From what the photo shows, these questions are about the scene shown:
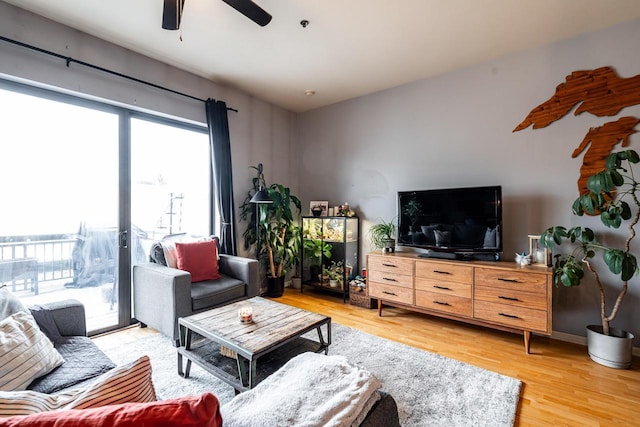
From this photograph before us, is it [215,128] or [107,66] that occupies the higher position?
[107,66]

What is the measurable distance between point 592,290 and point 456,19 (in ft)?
8.54

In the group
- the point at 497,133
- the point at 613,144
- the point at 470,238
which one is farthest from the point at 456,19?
the point at 470,238

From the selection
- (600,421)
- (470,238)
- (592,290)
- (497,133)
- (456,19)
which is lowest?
(600,421)

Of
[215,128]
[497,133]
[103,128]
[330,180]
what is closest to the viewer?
[103,128]

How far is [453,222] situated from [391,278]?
0.87 m

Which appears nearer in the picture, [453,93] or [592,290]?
[592,290]

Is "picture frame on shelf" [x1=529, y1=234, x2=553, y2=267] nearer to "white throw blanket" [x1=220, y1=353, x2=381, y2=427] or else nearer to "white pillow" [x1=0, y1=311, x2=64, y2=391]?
"white throw blanket" [x1=220, y1=353, x2=381, y2=427]

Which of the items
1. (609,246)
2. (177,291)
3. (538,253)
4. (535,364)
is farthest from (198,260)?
(609,246)

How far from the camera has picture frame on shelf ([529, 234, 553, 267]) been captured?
8.35 ft

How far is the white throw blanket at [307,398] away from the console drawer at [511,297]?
209 centimetres

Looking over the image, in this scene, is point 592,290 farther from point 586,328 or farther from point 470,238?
point 470,238

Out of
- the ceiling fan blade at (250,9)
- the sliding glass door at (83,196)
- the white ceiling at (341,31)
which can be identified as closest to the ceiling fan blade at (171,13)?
the ceiling fan blade at (250,9)

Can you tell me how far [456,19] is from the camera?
2.38 meters

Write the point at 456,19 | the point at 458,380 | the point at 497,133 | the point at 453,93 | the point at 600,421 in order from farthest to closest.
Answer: the point at 453,93 < the point at 497,133 < the point at 456,19 < the point at 458,380 < the point at 600,421
